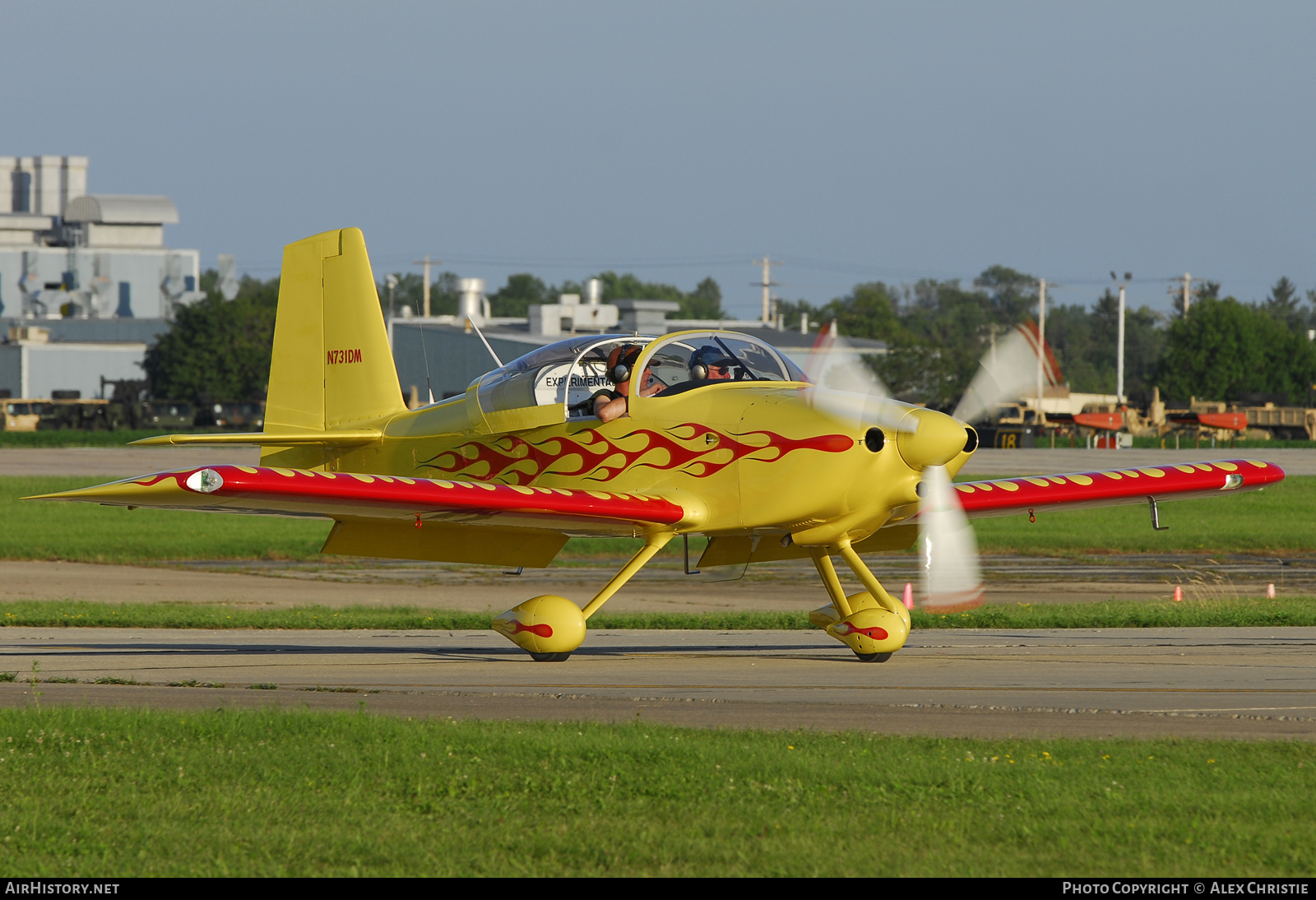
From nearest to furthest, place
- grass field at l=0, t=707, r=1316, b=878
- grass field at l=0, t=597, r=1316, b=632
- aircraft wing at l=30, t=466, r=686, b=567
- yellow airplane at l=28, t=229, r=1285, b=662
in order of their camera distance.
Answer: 1. grass field at l=0, t=707, r=1316, b=878
2. aircraft wing at l=30, t=466, r=686, b=567
3. yellow airplane at l=28, t=229, r=1285, b=662
4. grass field at l=0, t=597, r=1316, b=632

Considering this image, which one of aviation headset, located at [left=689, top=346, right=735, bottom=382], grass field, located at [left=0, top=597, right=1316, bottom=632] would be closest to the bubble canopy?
aviation headset, located at [left=689, top=346, right=735, bottom=382]

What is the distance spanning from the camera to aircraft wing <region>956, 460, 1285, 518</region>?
13539 millimetres

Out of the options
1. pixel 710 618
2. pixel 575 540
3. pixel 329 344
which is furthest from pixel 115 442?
pixel 710 618

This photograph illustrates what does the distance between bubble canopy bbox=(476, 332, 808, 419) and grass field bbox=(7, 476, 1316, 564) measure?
12.5 metres

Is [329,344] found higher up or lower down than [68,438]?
higher up

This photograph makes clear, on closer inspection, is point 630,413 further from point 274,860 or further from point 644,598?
point 644,598

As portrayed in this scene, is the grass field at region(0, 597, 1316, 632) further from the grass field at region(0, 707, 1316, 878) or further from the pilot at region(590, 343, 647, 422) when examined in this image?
the grass field at region(0, 707, 1316, 878)

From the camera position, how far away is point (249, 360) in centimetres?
10038

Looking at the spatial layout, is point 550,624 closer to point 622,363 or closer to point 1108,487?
point 622,363

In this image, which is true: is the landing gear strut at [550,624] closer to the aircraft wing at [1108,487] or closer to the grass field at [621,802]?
the aircraft wing at [1108,487]

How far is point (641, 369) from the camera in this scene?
1277 cm

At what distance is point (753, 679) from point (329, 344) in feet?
22.0

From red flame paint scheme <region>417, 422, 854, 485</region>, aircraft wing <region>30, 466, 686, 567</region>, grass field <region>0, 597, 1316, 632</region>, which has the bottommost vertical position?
grass field <region>0, 597, 1316, 632</region>

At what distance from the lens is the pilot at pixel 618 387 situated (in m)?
12.8
